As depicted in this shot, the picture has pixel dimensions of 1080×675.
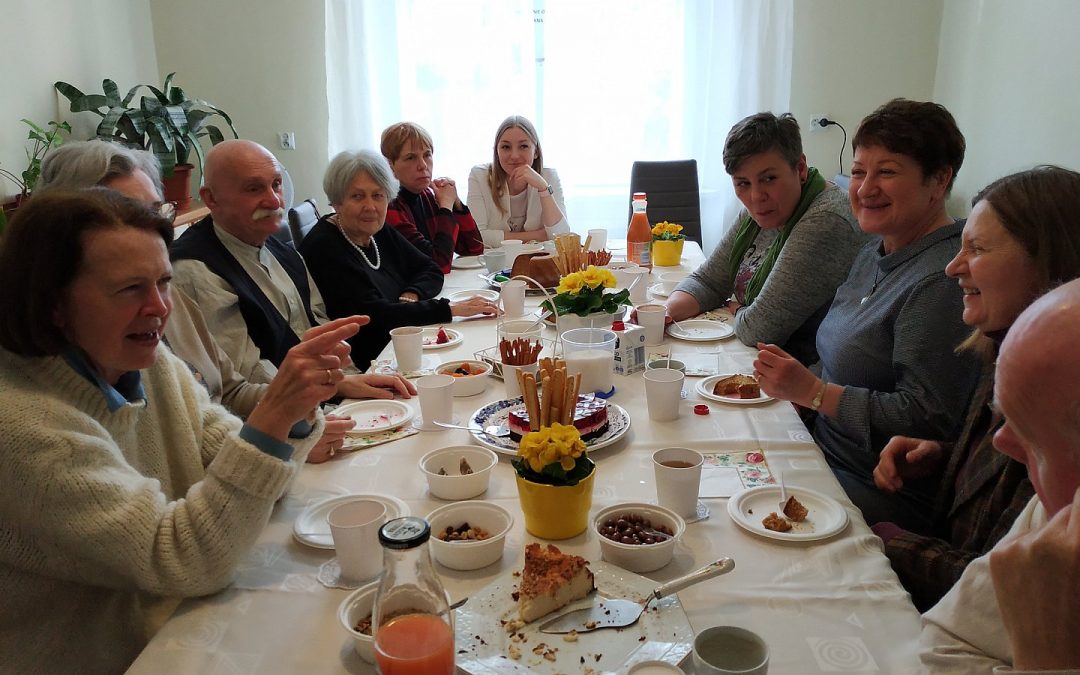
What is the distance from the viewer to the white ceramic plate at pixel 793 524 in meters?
1.21

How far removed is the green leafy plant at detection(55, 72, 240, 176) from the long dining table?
3182mm

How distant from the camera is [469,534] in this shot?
1.18 metres

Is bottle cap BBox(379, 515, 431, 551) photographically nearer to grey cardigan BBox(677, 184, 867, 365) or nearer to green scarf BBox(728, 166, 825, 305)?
grey cardigan BBox(677, 184, 867, 365)

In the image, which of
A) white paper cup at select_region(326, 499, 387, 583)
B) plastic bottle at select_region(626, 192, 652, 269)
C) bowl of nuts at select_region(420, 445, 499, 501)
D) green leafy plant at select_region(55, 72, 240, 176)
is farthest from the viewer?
green leafy plant at select_region(55, 72, 240, 176)

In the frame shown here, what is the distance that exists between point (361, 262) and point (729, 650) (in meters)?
2.19

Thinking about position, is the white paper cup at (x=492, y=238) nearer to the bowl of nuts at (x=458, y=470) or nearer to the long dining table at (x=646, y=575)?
the long dining table at (x=646, y=575)

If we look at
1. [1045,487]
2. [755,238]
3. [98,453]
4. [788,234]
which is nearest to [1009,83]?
[755,238]

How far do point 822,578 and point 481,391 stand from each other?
994mm

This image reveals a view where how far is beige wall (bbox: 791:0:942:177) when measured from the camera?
4641 millimetres

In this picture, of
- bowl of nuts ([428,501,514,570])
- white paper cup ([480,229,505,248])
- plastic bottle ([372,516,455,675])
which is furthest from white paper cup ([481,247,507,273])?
plastic bottle ([372,516,455,675])

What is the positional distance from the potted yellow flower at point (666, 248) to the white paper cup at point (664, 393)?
5.59ft

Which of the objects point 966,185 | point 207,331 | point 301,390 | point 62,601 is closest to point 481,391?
point 207,331

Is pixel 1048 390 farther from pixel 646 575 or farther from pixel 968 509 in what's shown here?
pixel 968 509

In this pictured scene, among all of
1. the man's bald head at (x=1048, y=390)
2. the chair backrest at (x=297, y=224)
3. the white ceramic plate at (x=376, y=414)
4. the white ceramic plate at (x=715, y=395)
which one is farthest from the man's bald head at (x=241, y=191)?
the man's bald head at (x=1048, y=390)
